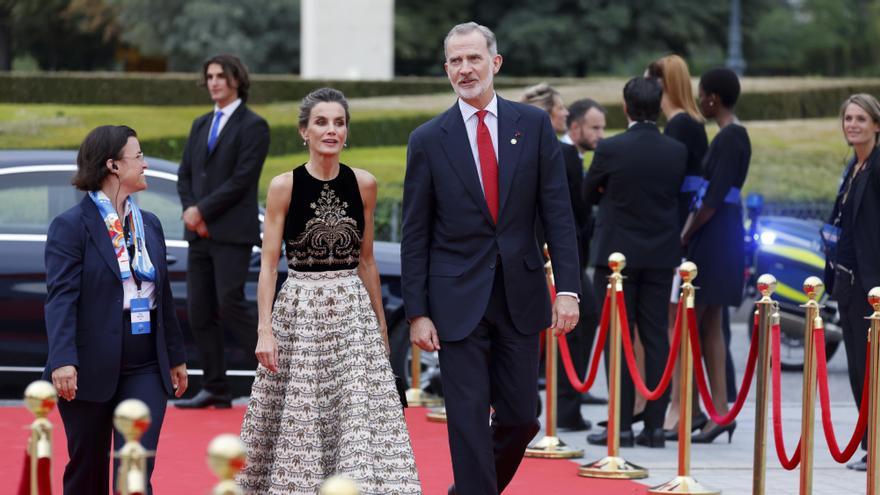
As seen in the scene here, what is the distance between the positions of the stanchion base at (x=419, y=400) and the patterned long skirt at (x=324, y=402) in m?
3.97

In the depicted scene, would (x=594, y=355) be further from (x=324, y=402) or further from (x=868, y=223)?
(x=324, y=402)

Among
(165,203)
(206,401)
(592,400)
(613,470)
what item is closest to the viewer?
(613,470)

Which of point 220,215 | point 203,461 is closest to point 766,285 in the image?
point 203,461

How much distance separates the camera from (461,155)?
20.6ft

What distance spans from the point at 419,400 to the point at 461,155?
449cm

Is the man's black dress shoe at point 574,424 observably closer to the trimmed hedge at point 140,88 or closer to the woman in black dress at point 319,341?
the woman in black dress at point 319,341

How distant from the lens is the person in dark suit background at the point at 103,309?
583 centimetres

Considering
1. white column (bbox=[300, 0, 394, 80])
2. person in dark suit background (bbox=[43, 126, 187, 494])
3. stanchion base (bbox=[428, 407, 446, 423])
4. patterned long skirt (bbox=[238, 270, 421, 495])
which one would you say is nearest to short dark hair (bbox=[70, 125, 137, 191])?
person in dark suit background (bbox=[43, 126, 187, 494])

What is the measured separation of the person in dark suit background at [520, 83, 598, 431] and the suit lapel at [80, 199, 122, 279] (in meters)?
3.81

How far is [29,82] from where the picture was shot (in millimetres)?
28328

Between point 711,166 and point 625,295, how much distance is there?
3.00 feet

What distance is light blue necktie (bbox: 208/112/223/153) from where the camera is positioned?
31.9ft

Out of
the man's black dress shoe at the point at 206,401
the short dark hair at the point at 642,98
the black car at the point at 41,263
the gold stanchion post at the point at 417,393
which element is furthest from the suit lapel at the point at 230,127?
the short dark hair at the point at 642,98

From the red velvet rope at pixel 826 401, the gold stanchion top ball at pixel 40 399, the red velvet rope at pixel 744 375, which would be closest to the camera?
the gold stanchion top ball at pixel 40 399
